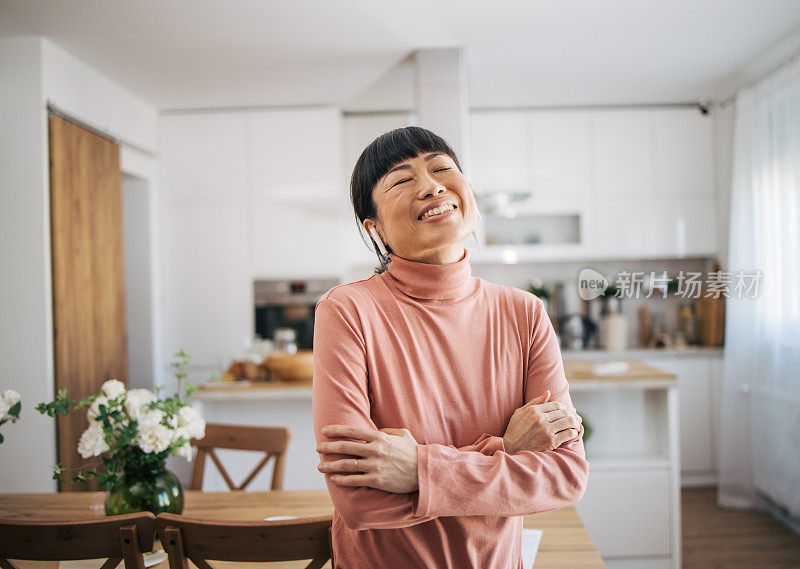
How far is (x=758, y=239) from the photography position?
3475 millimetres

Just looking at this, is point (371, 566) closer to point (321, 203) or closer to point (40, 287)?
point (40, 287)

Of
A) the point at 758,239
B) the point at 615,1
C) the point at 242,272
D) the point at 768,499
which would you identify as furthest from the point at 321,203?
the point at 768,499

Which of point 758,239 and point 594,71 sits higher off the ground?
point 594,71

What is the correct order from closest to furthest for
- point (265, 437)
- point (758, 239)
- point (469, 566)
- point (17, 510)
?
point (469, 566) < point (17, 510) < point (265, 437) < point (758, 239)

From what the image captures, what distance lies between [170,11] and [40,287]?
1.43 metres

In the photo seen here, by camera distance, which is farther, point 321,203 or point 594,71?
point 321,203

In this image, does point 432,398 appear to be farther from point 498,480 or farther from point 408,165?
point 408,165

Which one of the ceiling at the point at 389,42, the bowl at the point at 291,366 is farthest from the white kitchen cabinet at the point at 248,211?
the bowl at the point at 291,366

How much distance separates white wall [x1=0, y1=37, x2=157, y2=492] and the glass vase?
1.80m

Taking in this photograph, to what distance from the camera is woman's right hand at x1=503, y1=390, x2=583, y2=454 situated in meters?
0.92

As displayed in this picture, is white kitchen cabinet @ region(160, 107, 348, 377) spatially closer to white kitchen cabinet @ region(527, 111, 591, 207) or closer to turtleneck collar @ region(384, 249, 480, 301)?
white kitchen cabinet @ region(527, 111, 591, 207)

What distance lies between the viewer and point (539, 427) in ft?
3.02

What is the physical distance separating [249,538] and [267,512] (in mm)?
716

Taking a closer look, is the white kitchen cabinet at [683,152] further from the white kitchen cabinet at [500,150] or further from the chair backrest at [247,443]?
the chair backrest at [247,443]
